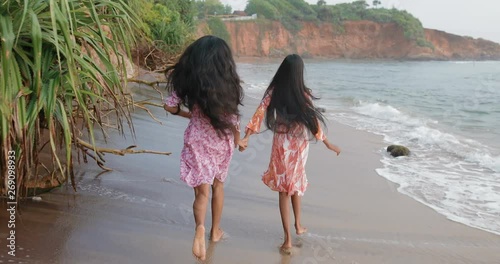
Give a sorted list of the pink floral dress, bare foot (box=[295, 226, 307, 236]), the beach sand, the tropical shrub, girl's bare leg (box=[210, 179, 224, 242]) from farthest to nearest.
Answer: bare foot (box=[295, 226, 307, 236]), girl's bare leg (box=[210, 179, 224, 242]), the pink floral dress, the beach sand, the tropical shrub

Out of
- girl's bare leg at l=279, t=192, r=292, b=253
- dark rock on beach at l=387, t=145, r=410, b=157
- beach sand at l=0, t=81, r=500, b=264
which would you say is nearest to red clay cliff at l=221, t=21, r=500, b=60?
dark rock on beach at l=387, t=145, r=410, b=157

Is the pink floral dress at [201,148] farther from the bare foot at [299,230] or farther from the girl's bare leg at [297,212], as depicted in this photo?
the bare foot at [299,230]

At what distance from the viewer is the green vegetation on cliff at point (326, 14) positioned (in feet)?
252

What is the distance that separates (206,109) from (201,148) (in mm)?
290

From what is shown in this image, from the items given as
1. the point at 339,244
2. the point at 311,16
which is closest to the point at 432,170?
the point at 339,244

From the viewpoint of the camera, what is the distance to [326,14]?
80375 millimetres

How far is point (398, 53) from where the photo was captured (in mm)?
80062

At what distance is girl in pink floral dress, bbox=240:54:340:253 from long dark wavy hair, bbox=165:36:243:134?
434mm

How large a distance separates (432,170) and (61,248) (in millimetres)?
5301

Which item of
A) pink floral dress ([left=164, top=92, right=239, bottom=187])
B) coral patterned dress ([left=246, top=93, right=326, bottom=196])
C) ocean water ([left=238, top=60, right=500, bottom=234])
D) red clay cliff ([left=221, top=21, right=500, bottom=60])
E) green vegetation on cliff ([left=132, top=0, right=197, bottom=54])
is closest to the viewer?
pink floral dress ([left=164, top=92, right=239, bottom=187])

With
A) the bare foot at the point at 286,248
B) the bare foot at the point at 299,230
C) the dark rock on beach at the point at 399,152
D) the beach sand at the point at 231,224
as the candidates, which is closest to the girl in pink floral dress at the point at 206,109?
the beach sand at the point at 231,224

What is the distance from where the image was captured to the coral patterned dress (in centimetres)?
378

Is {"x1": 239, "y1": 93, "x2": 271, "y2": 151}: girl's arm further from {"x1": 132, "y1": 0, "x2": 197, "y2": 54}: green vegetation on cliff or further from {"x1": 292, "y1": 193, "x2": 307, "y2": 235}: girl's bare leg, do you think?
{"x1": 132, "y1": 0, "x2": 197, "y2": 54}: green vegetation on cliff

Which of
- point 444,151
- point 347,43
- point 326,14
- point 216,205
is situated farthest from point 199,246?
point 326,14
